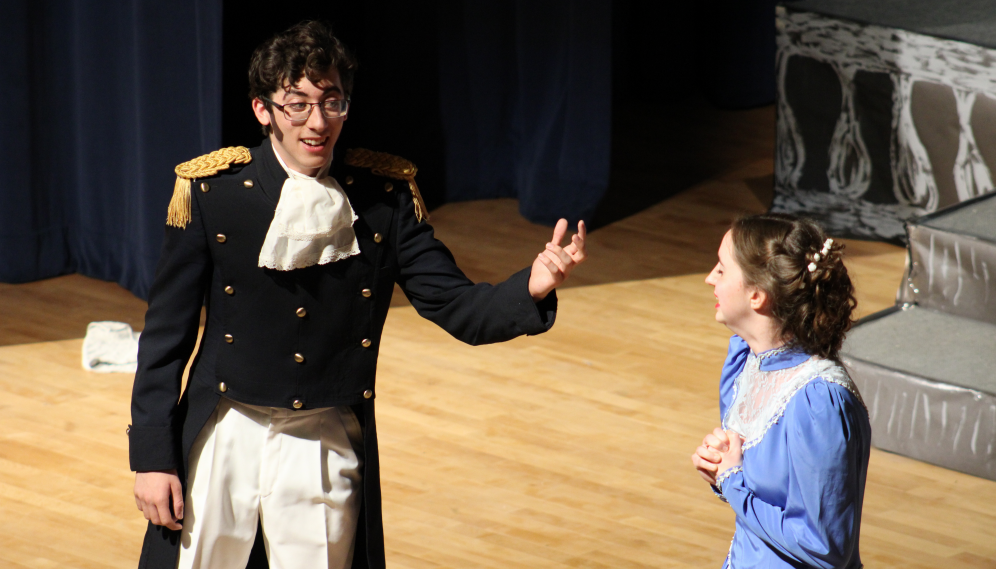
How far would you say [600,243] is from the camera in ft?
17.6

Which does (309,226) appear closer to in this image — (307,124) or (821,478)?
(307,124)

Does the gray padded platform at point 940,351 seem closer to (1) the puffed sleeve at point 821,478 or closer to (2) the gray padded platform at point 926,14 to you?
(2) the gray padded platform at point 926,14

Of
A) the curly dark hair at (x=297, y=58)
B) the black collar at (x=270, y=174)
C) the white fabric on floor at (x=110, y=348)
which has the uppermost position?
the curly dark hair at (x=297, y=58)

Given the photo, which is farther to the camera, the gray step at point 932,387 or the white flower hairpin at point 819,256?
the gray step at point 932,387

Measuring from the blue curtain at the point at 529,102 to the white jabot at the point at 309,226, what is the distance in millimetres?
3636

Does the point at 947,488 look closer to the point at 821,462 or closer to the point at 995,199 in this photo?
the point at 995,199

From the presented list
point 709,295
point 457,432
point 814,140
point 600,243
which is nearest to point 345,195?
point 457,432

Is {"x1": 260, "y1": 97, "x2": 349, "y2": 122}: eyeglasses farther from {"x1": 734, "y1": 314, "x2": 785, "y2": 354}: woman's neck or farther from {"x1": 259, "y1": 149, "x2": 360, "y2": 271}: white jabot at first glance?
{"x1": 734, "y1": 314, "x2": 785, "y2": 354}: woman's neck

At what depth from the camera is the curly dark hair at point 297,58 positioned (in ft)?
5.87

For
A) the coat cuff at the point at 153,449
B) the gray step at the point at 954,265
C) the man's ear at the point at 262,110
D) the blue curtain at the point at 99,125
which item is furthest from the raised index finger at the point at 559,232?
the blue curtain at the point at 99,125

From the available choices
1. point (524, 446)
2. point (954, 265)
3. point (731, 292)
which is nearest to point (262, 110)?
point (731, 292)

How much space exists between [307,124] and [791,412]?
752mm

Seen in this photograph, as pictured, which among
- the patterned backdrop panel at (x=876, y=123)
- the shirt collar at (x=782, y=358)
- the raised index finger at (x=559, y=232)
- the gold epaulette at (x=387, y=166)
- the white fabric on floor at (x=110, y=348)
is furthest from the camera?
the patterned backdrop panel at (x=876, y=123)

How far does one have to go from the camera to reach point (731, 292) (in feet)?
5.62
